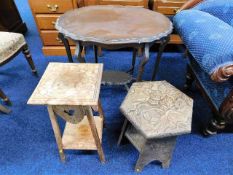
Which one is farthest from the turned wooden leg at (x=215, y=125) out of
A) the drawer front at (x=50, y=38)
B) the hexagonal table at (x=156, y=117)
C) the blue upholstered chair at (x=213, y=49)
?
the drawer front at (x=50, y=38)

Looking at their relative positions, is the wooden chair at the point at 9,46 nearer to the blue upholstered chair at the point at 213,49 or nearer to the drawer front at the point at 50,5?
the drawer front at the point at 50,5

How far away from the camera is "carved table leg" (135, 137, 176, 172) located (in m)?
1.04

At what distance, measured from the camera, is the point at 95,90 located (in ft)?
3.19

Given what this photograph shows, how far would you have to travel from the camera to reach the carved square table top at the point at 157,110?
3.14 ft

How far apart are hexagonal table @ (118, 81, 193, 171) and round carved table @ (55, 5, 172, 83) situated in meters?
0.21

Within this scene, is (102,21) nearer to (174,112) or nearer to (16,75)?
(174,112)

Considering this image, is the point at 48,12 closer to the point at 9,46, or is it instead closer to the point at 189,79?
the point at 9,46

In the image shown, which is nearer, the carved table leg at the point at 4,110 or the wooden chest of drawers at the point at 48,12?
the carved table leg at the point at 4,110

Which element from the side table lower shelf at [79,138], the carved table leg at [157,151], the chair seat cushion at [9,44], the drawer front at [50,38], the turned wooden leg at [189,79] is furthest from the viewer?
the drawer front at [50,38]

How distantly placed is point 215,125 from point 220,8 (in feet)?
2.58

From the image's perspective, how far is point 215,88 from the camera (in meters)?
1.17

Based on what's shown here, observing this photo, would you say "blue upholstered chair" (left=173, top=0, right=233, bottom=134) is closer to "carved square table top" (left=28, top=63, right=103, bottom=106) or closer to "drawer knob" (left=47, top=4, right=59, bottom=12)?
"carved square table top" (left=28, top=63, right=103, bottom=106)

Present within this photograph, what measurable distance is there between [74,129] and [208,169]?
84 centimetres

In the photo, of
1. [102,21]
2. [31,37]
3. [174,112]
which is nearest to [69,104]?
[174,112]
